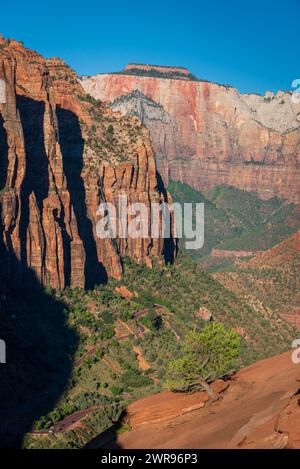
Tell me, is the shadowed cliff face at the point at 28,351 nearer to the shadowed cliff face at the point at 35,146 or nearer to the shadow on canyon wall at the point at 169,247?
the shadowed cliff face at the point at 35,146

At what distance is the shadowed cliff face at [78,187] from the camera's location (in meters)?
107

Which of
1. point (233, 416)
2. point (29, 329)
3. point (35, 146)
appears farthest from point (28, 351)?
point (233, 416)

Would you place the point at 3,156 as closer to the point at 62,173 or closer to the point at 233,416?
the point at 62,173

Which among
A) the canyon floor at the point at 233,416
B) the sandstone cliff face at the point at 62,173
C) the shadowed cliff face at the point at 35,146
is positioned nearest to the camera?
the canyon floor at the point at 233,416

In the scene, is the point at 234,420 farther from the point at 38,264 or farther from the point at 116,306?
the point at 116,306

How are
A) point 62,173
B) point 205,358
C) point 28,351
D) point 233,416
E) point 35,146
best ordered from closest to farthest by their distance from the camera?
point 233,416
point 205,358
point 28,351
point 35,146
point 62,173

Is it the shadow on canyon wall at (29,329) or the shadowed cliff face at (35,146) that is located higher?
the shadowed cliff face at (35,146)

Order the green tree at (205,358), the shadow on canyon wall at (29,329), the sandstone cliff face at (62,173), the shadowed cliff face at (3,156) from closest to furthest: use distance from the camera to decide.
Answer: the green tree at (205,358) < the shadow on canyon wall at (29,329) < the shadowed cliff face at (3,156) < the sandstone cliff face at (62,173)

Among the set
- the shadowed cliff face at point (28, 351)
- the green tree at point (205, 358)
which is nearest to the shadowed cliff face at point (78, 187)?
the shadowed cliff face at point (28, 351)

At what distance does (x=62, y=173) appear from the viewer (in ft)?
326

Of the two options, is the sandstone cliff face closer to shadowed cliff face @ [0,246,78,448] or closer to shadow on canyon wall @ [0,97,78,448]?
shadow on canyon wall @ [0,97,78,448]

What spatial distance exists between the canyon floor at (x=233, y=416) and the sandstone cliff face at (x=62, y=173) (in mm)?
35332

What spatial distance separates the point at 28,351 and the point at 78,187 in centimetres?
3237

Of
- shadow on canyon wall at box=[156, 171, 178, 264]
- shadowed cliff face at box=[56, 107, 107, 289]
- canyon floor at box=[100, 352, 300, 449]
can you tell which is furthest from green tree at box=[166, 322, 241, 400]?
shadow on canyon wall at box=[156, 171, 178, 264]
